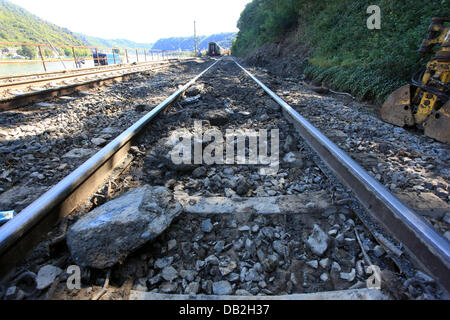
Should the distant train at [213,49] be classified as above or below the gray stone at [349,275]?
above

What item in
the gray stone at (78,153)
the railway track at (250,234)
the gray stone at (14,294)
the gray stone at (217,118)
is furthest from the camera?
the gray stone at (217,118)

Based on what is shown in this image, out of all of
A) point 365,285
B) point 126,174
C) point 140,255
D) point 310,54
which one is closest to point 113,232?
point 140,255

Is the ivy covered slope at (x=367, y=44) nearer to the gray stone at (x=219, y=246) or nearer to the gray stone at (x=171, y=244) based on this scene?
the gray stone at (x=219, y=246)

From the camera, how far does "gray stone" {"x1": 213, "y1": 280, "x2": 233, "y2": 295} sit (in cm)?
127

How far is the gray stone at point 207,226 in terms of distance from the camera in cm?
168

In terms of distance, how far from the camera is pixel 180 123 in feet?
12.1

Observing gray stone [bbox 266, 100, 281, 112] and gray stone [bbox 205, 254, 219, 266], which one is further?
gray stone [bbox 266, 100, 281, 112]

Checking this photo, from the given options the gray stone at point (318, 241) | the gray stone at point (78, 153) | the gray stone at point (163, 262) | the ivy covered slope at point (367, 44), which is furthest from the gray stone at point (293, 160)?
the ivy covered slope at point (367, 44)

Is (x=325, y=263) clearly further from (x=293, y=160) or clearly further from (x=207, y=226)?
(x=293, y=160)

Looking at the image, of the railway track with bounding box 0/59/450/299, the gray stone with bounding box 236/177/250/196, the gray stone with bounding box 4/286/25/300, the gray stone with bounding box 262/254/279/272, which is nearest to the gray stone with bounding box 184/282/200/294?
the railway track with bounding box 0/59/450/299

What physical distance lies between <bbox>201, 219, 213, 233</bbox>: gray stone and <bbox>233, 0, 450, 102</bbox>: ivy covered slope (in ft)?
16.2

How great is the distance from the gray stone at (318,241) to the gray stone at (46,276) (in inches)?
56.8

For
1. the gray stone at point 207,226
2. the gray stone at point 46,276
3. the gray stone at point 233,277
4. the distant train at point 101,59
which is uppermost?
the distant train at point 101,59

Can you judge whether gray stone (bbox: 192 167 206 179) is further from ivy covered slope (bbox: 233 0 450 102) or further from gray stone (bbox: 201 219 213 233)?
ivy covered slope (bbox: 233 0 450 102)
